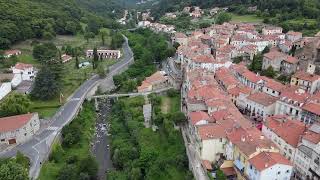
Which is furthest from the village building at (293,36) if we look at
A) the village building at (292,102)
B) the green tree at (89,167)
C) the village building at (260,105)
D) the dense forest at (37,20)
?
the dense forest at (37,20)

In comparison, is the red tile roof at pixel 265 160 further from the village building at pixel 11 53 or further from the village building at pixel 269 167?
the village building at pixel 11 53

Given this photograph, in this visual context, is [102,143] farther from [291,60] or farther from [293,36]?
[293,36]

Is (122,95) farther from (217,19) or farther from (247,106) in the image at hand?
(217,19)

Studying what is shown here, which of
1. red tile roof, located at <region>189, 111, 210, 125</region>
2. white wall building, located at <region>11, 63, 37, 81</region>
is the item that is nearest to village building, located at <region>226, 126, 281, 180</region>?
red tile roof, located at <region>189, 111, 210, 125</region>

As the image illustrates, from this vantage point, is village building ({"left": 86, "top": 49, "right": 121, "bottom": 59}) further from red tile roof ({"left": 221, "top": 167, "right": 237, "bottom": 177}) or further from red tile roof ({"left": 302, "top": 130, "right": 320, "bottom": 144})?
red tile roof ({"left": 302, "top": 130, "right": 320, "bottom": 144})

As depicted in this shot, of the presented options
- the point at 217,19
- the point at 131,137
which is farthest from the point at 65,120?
the point at 217,19

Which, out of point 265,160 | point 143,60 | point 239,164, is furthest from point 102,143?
point 143,60
